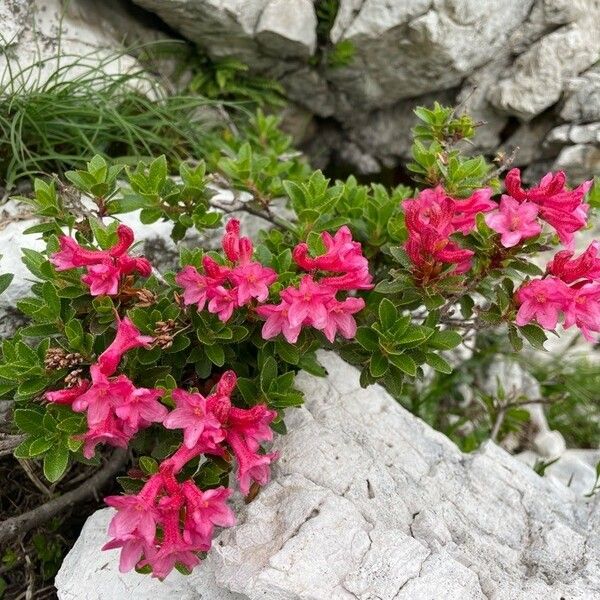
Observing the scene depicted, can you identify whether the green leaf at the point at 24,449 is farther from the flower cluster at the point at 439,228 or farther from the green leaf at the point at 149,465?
the flower cluster at the point at 439,228

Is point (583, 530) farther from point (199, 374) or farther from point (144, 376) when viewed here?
point (144, 376)

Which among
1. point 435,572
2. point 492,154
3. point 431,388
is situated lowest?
point 431,388

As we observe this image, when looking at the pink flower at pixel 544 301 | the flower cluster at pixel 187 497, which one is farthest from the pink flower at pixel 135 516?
the pink flower at pixel 544 301

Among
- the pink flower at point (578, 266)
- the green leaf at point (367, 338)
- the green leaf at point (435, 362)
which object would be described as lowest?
the green leaf at point (435, 362)

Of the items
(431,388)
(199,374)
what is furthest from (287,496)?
(431,388)

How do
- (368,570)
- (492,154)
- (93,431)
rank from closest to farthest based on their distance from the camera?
1. (93,431)
2. (368,570)
3. (492,154)

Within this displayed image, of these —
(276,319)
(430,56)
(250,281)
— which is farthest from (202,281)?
(430,56)

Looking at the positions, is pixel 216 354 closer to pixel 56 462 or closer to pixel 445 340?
pixel 56 462
